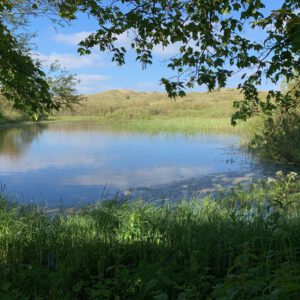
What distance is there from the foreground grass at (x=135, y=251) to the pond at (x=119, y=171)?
1.83m

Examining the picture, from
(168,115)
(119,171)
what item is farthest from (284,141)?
(168,115)

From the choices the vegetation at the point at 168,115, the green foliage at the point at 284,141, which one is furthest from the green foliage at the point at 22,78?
the vegetation at the point at 168,115

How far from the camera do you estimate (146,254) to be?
4363mm

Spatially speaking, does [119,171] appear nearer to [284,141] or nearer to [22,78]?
[284,141]

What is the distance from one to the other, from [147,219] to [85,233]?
2.70 ft

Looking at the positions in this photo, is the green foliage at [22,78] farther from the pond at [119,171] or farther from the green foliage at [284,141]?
the green foliage at [284,141]

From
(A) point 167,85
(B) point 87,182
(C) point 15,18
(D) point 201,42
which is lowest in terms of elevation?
(B) point 87,182

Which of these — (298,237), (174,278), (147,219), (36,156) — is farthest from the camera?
(36,156)

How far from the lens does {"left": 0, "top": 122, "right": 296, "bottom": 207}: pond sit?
383 inches

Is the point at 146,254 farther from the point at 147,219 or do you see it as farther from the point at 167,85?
the point at 167,85

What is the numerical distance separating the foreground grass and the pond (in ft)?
6.00

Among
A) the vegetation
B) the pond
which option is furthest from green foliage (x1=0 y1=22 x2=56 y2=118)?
the vegetation

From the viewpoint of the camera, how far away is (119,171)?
13.2m

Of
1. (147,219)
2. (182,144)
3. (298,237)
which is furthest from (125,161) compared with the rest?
(298,237)
